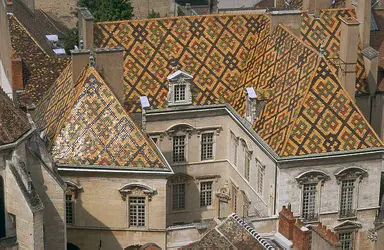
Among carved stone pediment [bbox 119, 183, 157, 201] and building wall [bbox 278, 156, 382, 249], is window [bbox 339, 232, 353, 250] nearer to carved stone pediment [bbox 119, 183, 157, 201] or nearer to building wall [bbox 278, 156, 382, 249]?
building wall [bbox 278, 156, 382, 249]

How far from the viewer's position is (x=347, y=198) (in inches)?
2168

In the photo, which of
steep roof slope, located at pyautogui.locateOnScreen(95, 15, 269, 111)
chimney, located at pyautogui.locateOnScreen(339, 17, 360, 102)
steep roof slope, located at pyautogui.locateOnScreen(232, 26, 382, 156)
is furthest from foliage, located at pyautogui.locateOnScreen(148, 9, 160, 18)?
chimney, located at pyautogui.locateOnScreen(339, 17, 360, 102)

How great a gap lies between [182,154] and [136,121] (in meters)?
4.61

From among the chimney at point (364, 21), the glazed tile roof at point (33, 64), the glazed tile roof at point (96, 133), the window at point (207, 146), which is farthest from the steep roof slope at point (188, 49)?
the glazed tile roof at point (33, 64)

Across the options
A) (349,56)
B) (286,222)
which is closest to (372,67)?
(349,56)

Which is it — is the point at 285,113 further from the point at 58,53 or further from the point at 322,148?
the point at 58,53

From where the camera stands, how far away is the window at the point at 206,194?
60.7m

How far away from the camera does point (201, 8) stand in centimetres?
9694

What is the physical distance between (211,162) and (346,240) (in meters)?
8.62

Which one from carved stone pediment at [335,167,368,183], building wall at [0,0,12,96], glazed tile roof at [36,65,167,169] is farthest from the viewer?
building wall at [0,0,12,96]

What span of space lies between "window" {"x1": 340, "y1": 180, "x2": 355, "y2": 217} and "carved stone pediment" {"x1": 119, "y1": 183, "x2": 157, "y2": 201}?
911 cm

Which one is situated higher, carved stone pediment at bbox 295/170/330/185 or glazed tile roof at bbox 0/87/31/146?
glazed tile roof at bbox 0/87/31/146

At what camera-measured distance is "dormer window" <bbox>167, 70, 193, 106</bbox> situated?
58.0m

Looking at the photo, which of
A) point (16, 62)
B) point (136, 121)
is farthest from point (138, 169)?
point (16, 62)
